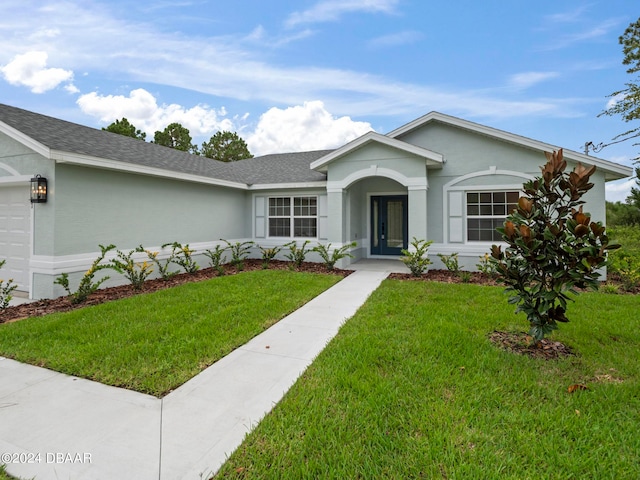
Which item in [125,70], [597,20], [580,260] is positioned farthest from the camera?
[125,70]

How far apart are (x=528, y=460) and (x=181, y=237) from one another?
10.0m

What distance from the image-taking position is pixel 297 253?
11.0 meters

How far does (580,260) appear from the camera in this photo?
3645mm

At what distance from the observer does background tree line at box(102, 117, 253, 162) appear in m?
31.5

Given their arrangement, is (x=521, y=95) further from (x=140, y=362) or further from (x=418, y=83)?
(x=140, y=362)

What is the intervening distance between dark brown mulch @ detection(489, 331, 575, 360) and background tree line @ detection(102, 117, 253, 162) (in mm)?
32327

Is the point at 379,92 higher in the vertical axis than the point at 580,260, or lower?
higher

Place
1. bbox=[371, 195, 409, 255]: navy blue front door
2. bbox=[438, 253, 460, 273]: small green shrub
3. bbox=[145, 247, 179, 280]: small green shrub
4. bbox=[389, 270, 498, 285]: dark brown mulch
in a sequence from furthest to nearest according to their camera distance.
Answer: bbox=[371, 195, 409, 255]: navy blue front door < bbox=[438, 253, 460, 273]: small green shrub < bbox=[145, 247, 179, 280]: small green shrub < bbox=[389, 270, 498, 285]: dark brown mulch

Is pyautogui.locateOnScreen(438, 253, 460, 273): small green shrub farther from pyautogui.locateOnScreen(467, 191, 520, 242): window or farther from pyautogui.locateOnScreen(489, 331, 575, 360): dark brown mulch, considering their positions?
pyautogui.locateOnScreen(489, 331, 575, 360): dark brown mulch

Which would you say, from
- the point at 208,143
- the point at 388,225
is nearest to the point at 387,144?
the point at 388,225

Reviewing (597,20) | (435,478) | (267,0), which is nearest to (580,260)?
(435,478)

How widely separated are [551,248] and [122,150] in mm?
10341

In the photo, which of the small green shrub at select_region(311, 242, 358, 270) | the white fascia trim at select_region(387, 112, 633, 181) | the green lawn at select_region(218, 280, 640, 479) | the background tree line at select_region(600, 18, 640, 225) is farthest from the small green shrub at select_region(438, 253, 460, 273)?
the background tree line at select_region(600, 18, 640, 225)

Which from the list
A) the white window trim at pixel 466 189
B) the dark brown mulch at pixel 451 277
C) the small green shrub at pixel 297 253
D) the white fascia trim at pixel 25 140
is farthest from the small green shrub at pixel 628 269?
the white fascia trim at pixel 25 140
